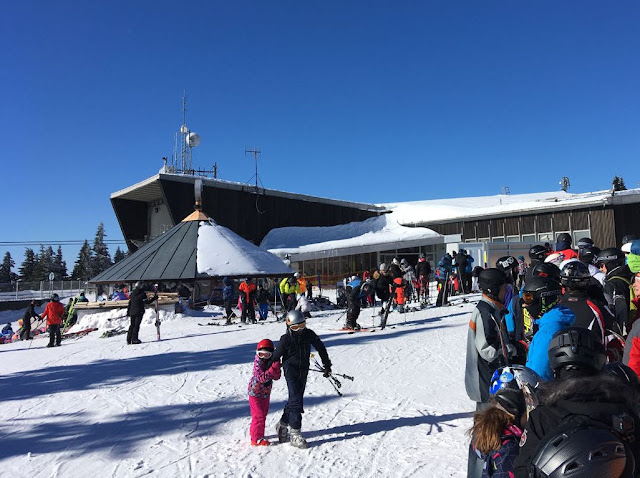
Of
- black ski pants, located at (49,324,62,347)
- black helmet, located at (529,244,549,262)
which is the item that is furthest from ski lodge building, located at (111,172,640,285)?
black helmet, located at (529,244,549,262)

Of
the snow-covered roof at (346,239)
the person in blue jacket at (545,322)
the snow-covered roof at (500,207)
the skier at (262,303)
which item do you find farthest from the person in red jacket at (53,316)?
the snow-covered roof at (500,207)

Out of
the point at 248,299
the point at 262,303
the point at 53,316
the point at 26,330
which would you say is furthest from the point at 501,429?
the point at 26,330

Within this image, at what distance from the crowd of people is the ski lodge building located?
74.7ft

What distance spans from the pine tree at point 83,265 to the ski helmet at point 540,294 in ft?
218

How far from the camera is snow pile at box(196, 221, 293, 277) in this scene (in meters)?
16.7

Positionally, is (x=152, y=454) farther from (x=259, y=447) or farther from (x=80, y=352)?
(x=80, y=352)

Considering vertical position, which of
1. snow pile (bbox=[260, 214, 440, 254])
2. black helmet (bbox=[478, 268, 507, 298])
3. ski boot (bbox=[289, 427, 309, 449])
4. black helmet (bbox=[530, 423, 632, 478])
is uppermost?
snow pile (bbox=[260, 214, 440, 254])

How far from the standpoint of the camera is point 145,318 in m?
17.1

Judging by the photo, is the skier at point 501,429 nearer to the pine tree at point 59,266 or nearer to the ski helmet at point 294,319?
the ski helmet at point 294,319

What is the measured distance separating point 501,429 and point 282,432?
3349mm

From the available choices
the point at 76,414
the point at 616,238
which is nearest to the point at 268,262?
the point at 76,414

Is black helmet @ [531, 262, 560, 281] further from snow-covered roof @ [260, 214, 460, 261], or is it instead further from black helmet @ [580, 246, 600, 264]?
snow-covered roof @ [260, 214, 460, 261]

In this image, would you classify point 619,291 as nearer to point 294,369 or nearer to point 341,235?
point 294,369

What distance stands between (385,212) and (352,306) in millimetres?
28822
